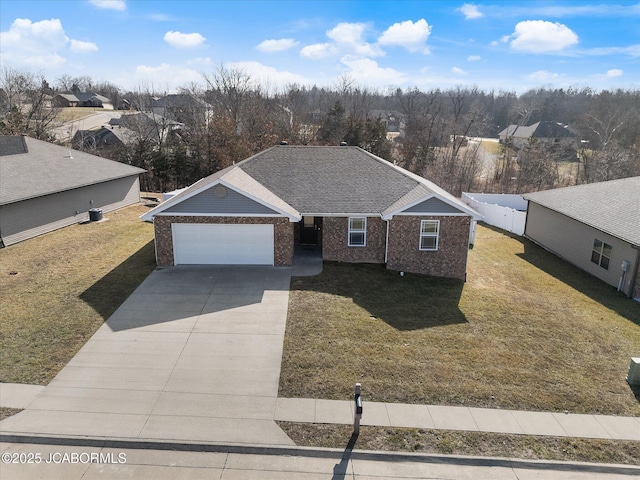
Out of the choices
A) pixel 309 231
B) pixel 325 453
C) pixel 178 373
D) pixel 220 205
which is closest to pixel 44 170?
pixel 220 205

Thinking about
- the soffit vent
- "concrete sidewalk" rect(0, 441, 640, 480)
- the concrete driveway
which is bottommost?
"concrete sidewalk" rect(0, 441, 640, 480)

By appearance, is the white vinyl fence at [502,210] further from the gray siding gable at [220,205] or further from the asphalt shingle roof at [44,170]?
the asphalt shingle roof at [44,170]

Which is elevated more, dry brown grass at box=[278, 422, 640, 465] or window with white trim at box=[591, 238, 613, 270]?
window with white trim at box=[591, 238, 613, 270]

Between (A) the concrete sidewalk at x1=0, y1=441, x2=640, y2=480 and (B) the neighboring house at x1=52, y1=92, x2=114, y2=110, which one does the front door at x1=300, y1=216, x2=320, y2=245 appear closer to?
(A) the concrete sidewalk at x1=0, y1=441, x2=640, y2=480

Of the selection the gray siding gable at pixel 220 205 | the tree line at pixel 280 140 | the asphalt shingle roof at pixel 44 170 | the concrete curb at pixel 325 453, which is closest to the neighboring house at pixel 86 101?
the tree line at pixel 280 140

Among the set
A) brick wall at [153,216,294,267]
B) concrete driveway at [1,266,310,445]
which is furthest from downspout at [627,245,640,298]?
concrete driveway at [1,266,310,445]

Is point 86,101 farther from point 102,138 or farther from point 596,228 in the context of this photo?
point 596,228
